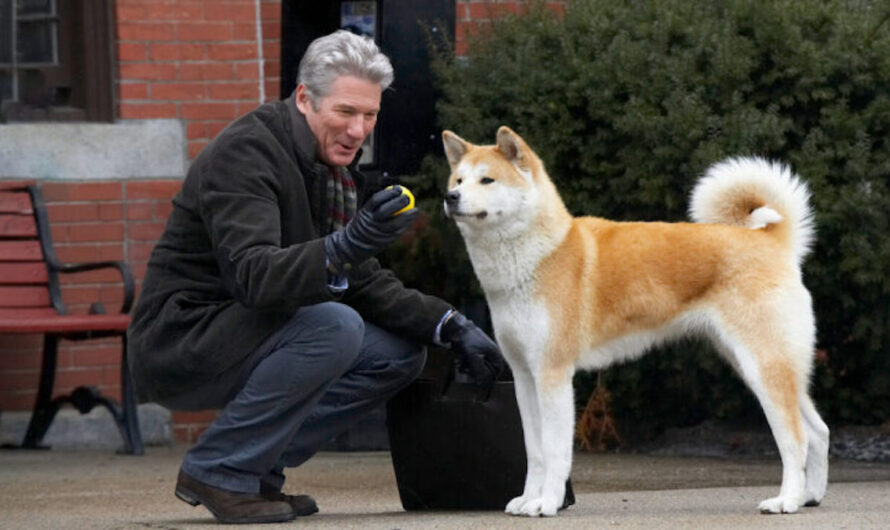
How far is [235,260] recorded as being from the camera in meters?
4.45

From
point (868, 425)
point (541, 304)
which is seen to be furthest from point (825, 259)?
point (541, 304)

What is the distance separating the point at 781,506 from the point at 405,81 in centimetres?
312

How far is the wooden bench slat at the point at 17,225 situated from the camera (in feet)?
23.7

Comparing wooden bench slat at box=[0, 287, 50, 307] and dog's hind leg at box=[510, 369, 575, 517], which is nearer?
dog's hind leg at box=[510, 369, 575, 517]

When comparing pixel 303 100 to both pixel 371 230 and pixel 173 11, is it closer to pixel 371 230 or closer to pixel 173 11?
pixel 371 230

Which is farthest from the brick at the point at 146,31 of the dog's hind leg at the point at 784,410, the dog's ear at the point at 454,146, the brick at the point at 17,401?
the dog's hind leg at the point at 784,410

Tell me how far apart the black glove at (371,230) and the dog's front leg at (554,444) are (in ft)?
2.79

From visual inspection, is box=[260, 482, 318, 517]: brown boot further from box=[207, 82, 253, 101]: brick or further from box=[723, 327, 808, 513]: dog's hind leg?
box=[207, 82, 253, 101]: brick

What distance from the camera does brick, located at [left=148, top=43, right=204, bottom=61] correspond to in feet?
24.7

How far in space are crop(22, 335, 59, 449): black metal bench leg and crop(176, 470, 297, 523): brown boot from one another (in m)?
2.73

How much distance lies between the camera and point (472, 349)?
4973mm

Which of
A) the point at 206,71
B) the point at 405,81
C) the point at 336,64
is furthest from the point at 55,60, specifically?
the point at 336,64

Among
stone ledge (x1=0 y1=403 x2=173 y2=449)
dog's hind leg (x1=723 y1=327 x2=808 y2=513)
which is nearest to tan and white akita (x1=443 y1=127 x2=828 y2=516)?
dog's hind leg (x1=723 y1=327 x2=808 y2=513)

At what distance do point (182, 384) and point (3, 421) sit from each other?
9.84 feet
